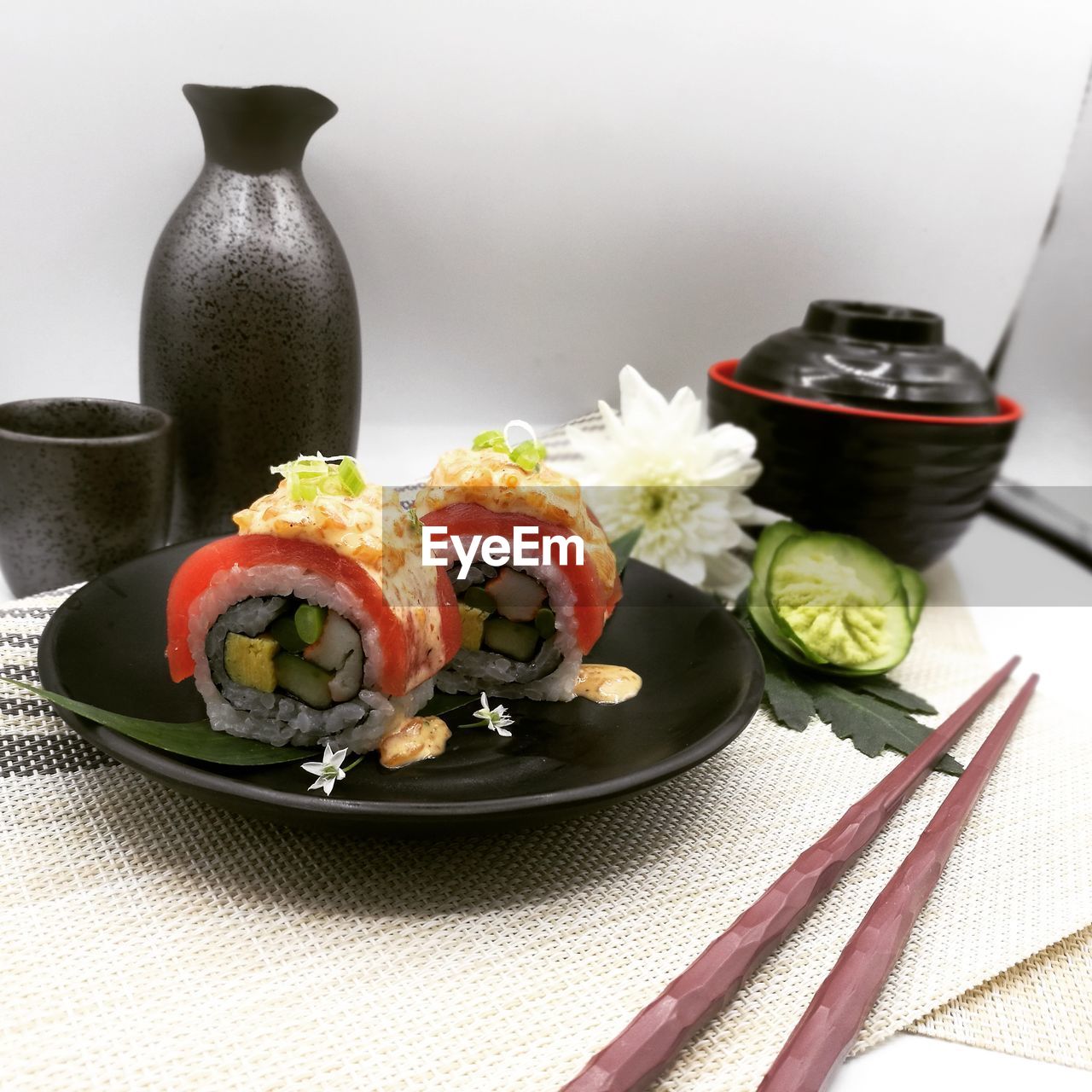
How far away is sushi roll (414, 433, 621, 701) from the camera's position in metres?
1.42

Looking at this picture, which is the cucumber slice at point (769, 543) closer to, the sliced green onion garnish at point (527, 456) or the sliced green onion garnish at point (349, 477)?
the sliced green onion garnish at point (527, 456)

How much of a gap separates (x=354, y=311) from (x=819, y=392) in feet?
2.88

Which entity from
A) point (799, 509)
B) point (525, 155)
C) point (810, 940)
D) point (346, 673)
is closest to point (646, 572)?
point (799, 509)

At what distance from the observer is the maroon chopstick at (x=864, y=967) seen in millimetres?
875

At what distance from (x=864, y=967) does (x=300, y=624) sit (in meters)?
0.68

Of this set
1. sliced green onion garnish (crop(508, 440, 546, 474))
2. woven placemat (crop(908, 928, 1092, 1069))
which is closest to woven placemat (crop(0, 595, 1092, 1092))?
woven placemat (crop(908, 928, 1092, 1069))

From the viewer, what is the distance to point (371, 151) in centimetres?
239

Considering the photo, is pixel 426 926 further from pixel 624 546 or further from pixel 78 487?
pixel 78 487

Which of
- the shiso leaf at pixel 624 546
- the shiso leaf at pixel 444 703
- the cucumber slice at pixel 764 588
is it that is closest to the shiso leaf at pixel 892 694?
the cucumber slice at pixel 764 588

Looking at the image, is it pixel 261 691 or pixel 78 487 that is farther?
pixel 78 487

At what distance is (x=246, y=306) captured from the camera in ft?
6.09

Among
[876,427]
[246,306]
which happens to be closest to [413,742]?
[246,306]

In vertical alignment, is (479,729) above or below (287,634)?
below

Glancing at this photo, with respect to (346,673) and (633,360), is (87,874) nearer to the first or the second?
(346,673)
